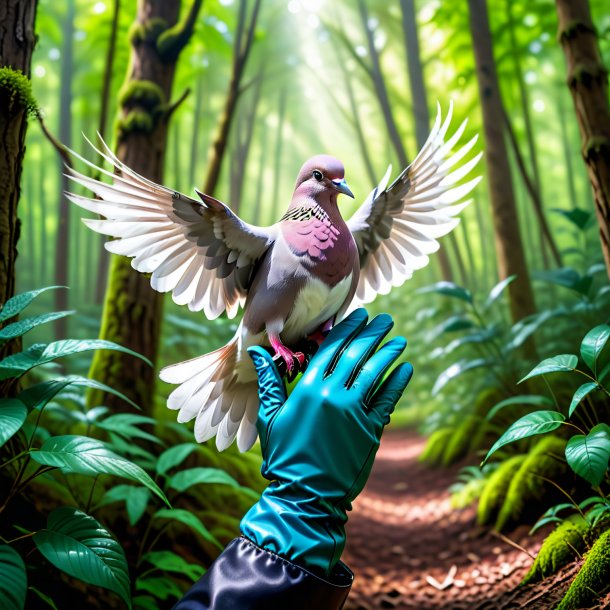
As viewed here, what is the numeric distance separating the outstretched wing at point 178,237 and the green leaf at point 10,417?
334 millimetres

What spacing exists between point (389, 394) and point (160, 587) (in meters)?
0.92

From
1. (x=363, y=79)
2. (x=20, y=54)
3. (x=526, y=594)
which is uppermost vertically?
(x=363, y=79)

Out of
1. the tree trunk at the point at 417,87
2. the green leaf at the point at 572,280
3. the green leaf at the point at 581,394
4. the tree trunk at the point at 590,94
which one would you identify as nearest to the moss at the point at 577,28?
the tree trunk at the point at 590,94

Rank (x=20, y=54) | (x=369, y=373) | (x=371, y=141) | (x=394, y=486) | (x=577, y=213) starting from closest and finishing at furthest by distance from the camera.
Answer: (x=369, y=373)
(x=20, y=54)
(x=577, y=213)
(x=394, y=486)
(x=371, y=141)

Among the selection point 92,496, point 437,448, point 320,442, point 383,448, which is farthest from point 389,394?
point 383,448

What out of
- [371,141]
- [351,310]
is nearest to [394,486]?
[351,310]

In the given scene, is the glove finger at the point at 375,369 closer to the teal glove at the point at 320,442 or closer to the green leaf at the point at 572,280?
the teal glove at the point at 320,442

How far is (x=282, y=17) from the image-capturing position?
7.18 meters

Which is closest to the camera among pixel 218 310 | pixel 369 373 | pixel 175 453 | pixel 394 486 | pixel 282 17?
pixel 369 373

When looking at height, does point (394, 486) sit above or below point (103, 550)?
below

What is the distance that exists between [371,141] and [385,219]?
8.90m

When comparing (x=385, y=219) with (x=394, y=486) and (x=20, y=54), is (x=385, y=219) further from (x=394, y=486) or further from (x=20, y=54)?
(x=394, y=486)

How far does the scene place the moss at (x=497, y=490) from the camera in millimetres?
2229

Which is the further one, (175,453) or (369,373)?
(175,453)
